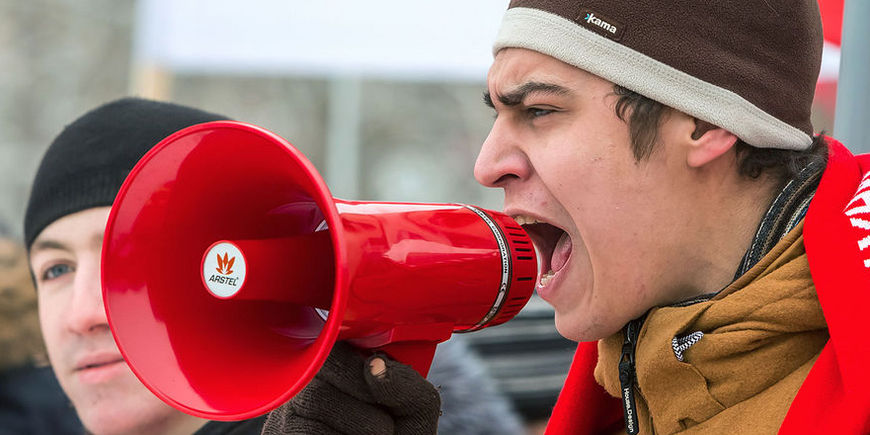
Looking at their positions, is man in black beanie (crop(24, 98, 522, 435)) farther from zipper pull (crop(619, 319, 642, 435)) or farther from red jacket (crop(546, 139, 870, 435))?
red jacket (crop(546, 139, 870, 435))

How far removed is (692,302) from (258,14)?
2.55 m

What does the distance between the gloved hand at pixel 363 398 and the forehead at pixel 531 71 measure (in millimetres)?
692

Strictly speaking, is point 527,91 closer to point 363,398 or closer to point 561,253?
point 561,253

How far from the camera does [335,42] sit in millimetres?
3926

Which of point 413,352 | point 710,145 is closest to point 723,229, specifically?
point 710,145

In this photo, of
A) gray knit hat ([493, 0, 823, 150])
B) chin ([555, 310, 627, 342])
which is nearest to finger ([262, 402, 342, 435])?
chin ([555, 310, 627, 342])

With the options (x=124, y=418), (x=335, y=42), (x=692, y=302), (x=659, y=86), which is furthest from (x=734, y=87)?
(x=335, y=42)

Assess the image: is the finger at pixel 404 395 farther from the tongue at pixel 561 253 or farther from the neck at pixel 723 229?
the neck at pixel 723 229

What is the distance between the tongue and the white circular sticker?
31.6 inches

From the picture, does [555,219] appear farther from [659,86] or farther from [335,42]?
[335,42]

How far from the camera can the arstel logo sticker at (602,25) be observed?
192 cm

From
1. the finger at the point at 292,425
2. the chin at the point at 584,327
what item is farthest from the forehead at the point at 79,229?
the chin at the point at 584,327

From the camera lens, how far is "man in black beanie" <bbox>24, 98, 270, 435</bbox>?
2562mm

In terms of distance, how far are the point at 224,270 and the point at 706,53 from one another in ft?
3.50
